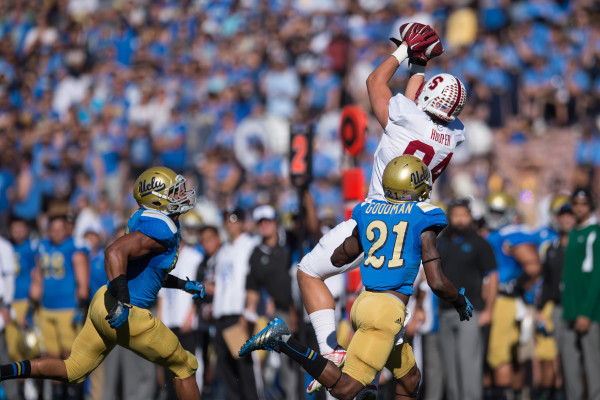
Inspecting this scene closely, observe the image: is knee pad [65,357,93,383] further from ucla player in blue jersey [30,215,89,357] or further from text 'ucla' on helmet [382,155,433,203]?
ucla player in blue jersey [30,215,89,357]

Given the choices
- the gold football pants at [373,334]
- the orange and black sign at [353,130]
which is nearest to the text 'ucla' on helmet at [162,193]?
the gold football pants at [373,334]

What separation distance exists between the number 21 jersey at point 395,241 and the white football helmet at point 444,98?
3.35 feet

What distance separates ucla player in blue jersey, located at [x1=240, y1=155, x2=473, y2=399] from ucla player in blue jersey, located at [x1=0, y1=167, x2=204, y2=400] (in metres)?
0.92

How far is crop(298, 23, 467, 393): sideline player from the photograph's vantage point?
7.15m

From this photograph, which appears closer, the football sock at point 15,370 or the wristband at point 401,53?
the football sock at point 15,370

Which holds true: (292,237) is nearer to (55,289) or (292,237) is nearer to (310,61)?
(55,289)

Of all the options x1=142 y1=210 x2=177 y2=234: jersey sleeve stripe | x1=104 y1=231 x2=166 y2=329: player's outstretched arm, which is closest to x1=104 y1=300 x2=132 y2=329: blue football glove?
x1=104 y1=231 x2=166 y2=329: player's outstretched arm

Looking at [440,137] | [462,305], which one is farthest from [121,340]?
[440,137]

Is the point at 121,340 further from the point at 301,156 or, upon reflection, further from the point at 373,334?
the point at 301,156

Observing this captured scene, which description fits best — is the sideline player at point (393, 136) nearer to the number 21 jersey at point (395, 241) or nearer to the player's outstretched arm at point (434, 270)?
the number 21 jersey at point (395, 241)

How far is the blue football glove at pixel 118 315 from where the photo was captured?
6680 mm

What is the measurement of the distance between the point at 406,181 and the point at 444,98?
0.98 m

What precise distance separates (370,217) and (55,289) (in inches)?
222

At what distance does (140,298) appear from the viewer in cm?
721
